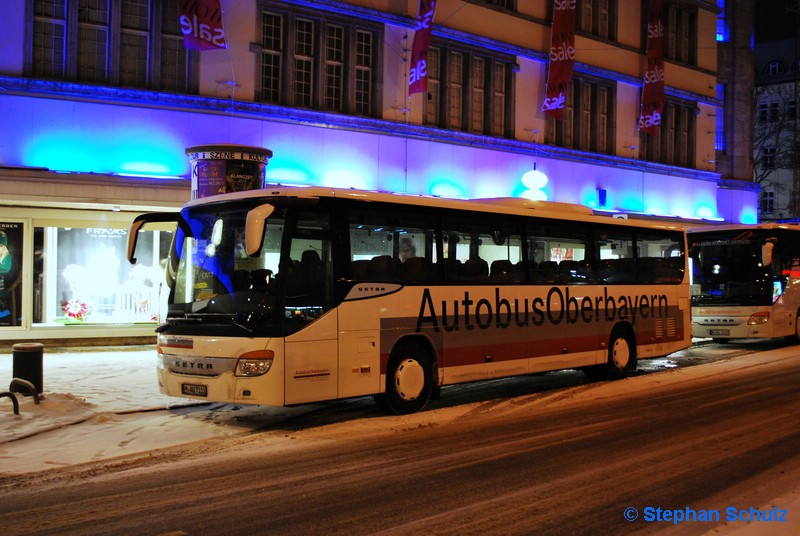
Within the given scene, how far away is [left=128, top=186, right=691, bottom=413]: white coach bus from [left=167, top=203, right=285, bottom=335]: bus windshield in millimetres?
17

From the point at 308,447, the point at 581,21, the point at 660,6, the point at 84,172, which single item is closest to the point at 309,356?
the point at 308,447

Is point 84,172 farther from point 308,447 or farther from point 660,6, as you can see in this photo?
point 660,6

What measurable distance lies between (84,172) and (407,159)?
30.4 feet

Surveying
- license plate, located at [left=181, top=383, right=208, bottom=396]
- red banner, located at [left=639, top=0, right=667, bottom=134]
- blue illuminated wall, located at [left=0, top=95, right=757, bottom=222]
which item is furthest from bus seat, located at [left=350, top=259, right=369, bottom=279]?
red banner, located at [left=639, top=0, right=667, bottom=134]

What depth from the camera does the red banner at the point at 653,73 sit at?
30.2 meters

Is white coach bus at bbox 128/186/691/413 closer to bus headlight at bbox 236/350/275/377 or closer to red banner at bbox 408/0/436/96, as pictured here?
bus headlight at bbox 236/350/275/377

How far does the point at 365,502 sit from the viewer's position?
Result: 22.2ft

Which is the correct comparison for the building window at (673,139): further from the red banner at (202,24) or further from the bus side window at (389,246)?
the bus side window at (389,246)

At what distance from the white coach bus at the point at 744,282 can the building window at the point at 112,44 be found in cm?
1520

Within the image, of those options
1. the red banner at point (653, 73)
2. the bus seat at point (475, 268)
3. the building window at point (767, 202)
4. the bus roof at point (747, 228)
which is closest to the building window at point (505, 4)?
the red banner at point (653, 73)

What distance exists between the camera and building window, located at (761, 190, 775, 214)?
62.3 metres

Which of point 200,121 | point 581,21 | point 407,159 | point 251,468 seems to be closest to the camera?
point 251,468

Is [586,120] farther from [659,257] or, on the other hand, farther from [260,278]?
[260,278]

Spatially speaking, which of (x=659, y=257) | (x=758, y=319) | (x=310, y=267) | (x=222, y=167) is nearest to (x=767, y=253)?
(x=758, y=319)
